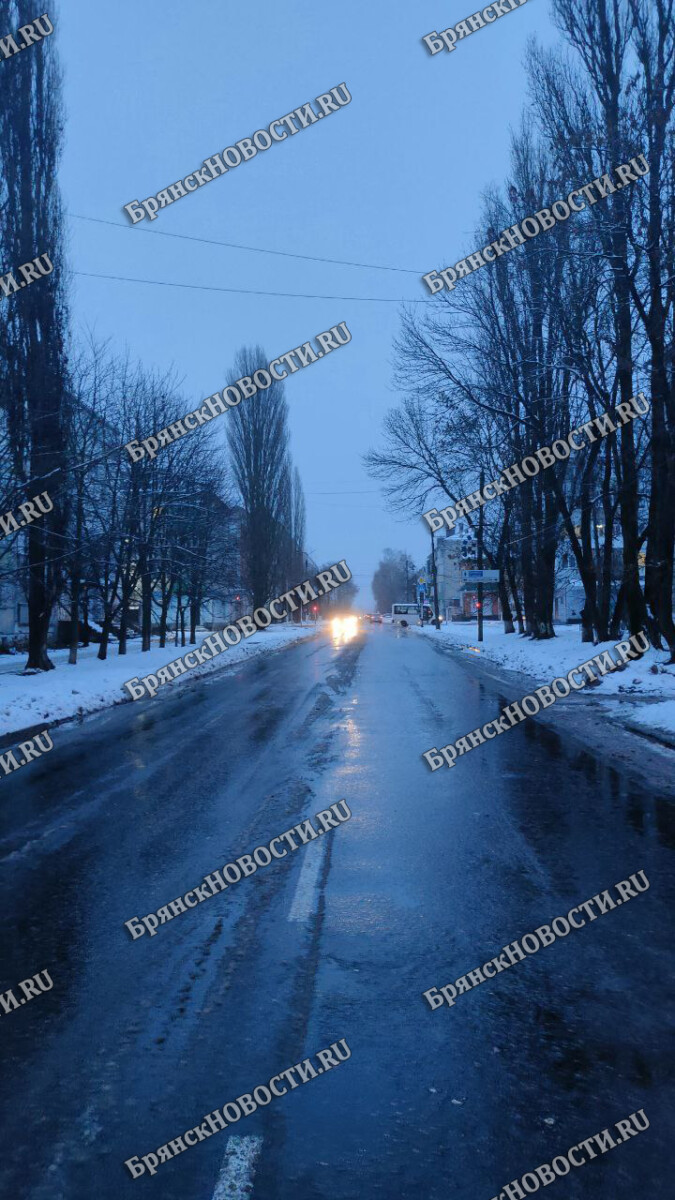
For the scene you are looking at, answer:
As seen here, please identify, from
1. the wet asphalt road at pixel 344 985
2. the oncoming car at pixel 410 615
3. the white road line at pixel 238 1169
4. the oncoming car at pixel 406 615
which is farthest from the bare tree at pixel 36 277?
the oncoming car at pixel 406 615

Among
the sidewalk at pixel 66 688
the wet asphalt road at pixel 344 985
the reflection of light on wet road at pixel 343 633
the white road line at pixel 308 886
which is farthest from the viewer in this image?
the reflection of light on wet road at pixel 343 633

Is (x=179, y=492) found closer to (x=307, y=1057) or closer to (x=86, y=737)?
(x=86, y=737)

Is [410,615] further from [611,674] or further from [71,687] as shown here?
[71,687]

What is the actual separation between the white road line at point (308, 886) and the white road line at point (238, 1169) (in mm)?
2262

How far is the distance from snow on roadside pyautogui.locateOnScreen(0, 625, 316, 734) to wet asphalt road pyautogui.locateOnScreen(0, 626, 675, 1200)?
6.36 m

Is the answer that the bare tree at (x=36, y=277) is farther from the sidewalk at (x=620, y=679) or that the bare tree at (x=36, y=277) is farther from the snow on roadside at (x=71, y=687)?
the sidewalk at (x=620, y=679)

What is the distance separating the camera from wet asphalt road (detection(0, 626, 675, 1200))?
10.5 feet

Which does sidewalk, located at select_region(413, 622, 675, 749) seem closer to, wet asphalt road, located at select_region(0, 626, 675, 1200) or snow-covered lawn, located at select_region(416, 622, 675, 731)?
snow-covered lawn, located at select_region(416, 622, 675, 731)

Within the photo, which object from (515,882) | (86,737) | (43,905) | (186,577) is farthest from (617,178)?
(186,577)

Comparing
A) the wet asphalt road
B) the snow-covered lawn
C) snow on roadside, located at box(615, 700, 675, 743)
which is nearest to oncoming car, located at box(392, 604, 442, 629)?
the snow-covered lawn

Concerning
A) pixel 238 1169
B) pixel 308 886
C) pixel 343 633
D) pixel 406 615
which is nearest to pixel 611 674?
pixel 308 886

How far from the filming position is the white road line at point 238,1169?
299cm

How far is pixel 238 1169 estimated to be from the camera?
3117 millimetres

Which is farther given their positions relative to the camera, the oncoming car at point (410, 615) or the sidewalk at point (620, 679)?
the oncoming car at point (410, 615)
